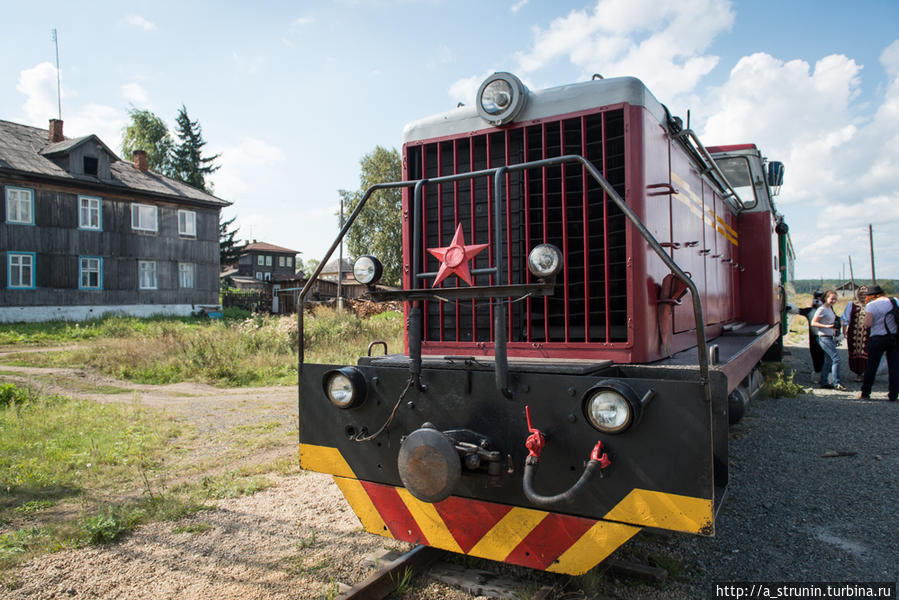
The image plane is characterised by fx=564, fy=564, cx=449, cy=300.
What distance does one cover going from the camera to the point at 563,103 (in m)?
3.37

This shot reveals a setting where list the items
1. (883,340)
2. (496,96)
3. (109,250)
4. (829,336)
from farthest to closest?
1. (109,250)
2. (829,336)
3. (883,340)
4. (496,96)

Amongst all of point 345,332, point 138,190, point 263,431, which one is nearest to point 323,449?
point 263,431

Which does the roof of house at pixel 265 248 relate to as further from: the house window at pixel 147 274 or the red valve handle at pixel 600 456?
the red valve handle at pixel 600 456

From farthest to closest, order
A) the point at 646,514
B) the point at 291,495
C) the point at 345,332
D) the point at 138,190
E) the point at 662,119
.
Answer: the point at 138,190 < the point at 345,332 < the point at 291,495 < the point at 662,119 < the point at 646,514

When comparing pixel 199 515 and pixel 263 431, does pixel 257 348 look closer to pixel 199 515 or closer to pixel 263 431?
pixel 263 431

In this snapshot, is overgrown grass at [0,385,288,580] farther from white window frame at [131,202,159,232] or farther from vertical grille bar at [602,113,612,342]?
white window frame at [131,202,159,232]

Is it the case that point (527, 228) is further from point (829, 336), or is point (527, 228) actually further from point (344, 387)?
point (829, 336)

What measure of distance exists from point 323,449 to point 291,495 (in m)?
1.35

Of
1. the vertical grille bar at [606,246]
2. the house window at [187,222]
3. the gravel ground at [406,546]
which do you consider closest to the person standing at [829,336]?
the gravel ground at [406,546]

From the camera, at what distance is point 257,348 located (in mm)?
13258

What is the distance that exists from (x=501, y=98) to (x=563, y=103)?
0.38 meters

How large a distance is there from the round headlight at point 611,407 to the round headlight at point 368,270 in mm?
1181

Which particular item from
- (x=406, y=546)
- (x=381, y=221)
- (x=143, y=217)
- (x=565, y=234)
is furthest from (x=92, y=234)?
(x=565, y=234)

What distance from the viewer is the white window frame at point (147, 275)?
23.9 metres
